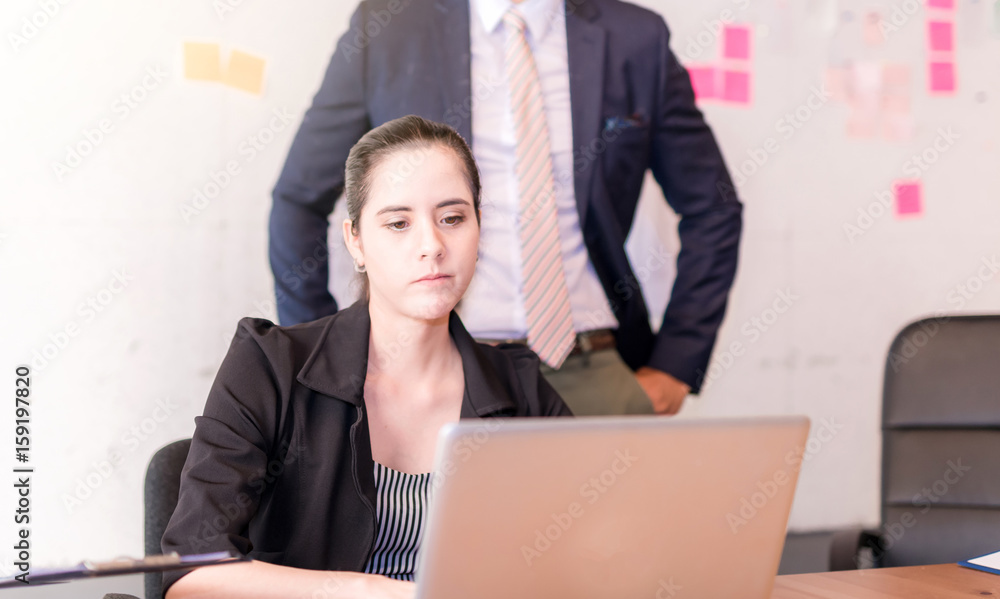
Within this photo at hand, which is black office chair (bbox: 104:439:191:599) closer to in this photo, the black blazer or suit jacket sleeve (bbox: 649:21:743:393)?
the black blazer

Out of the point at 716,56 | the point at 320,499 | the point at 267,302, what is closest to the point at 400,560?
the point at 320,499

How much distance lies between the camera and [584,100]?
8.20 feet

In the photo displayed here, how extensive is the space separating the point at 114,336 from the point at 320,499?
110 cm

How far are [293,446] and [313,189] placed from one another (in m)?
1.10

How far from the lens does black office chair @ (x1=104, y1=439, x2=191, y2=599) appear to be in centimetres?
138

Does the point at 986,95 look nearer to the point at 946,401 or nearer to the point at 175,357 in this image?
→ the point at 946,401

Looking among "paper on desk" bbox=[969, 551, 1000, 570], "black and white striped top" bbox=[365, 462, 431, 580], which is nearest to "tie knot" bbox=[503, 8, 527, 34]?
"black and white striped top" bbox=[365, 462, 431, 580]

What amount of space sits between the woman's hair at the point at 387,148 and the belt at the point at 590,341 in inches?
32.6

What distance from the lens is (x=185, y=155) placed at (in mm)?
2250

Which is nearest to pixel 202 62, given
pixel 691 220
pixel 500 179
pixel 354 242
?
pixel 500 179

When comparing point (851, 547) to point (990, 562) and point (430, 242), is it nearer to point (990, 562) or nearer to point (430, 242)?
point (990, 562)

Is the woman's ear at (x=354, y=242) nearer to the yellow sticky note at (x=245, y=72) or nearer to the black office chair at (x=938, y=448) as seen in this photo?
the yellow sticky note at (x=245, y=72)

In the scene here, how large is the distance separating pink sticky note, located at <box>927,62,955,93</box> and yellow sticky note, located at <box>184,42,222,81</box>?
2383mm

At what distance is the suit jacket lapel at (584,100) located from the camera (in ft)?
8.17
